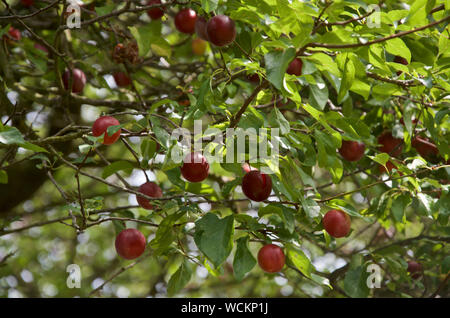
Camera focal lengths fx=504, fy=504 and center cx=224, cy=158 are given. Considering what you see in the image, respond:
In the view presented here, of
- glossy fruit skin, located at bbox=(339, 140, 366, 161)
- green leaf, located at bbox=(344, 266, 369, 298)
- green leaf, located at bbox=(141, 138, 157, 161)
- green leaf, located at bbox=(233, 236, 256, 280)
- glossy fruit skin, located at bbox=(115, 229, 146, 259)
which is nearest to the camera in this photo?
green leaf, located at bbox=(233, 236, 256, 280)

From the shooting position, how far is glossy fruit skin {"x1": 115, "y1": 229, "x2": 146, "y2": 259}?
82.8 inches

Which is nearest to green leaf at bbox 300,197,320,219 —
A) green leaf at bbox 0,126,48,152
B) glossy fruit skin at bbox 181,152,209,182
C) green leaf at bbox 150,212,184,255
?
glossy fruit skin at bbox 181,152,209,182

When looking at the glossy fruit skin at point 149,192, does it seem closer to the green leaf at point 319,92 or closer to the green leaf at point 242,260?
the green leaf at point 242,260

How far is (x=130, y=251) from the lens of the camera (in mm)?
2111

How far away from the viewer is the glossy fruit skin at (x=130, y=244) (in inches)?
82.8

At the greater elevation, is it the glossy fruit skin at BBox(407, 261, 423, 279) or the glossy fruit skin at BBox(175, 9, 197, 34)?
the glossy fruit skin at BBox(175, 9, 197, 34)

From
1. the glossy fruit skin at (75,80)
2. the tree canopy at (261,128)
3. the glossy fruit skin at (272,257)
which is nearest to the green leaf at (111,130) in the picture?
the tree canopy at (261,128)

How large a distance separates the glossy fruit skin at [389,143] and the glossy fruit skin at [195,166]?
1.20m

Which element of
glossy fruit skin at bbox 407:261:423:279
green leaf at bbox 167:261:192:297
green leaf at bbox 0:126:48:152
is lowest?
glossy fruit skin at bbox 407:261:423:279

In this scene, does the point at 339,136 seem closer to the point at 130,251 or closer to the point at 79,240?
the point at 130,251

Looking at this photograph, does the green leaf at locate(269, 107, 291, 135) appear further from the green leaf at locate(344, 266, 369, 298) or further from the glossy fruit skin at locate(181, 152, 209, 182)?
the green leaf at locate(344, 266, 369, 298)

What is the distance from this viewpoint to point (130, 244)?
210cm

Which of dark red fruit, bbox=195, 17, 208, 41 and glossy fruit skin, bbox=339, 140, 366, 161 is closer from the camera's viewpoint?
dark red fruit, bbox=195, 17, 208, 41
